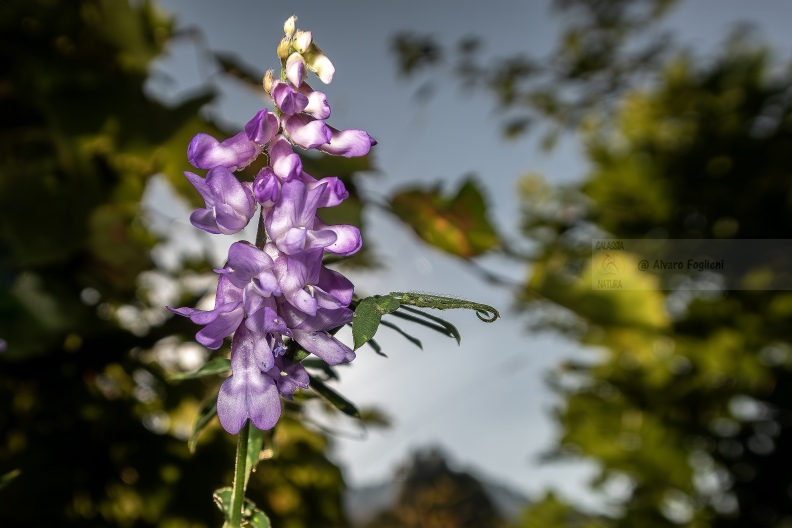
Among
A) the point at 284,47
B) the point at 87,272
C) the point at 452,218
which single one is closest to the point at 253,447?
the point at 284,47

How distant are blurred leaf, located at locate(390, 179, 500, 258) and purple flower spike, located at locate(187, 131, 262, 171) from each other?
0.39 meters

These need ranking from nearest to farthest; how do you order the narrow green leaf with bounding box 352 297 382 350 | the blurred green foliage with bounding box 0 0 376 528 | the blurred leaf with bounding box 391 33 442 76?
the narrow green leaf with bounding box 352 297 382 350 → the blurred green foliage with bounding box 0 0 376 528 → the blurred leaf with bounding box 391 33 442 76

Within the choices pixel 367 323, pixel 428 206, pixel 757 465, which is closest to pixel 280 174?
pixel 367 323

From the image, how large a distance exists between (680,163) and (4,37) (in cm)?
197

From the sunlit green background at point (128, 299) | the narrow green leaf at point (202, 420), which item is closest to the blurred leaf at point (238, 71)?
the sunlit green background at point (128, 299)

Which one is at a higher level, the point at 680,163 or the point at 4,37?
the point at 680,163

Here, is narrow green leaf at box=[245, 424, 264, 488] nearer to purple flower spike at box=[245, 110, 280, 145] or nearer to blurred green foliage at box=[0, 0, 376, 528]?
purple flower spike at box=[245, 110, 280, 145]

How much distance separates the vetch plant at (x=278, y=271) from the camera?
0.17 m

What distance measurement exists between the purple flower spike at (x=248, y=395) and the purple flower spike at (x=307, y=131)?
2.4 inches

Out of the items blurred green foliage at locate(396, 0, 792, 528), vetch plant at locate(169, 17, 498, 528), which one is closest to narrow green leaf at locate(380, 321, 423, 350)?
vetch plant at locate(169, 17, 498, 528)

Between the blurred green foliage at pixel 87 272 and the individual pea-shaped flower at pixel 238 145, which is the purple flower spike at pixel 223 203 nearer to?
the individual pea-shaped flower at pixel 238 145

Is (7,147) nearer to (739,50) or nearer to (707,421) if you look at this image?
(707,421)

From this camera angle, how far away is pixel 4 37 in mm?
689

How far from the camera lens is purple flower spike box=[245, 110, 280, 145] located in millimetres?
185
